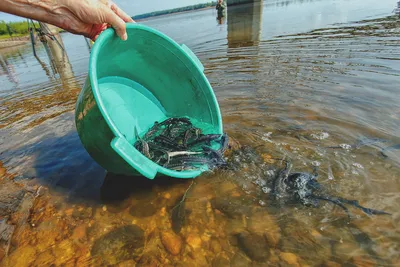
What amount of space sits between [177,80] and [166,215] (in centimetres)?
167

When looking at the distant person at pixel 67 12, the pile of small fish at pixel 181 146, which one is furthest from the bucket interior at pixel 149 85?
the distant person at pixel 67 12

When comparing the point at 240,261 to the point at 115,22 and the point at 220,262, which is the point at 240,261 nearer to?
the point at 220,262

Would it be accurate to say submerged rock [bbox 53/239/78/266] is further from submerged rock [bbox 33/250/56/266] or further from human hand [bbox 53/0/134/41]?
human hand [bbox 53/0/134/41]

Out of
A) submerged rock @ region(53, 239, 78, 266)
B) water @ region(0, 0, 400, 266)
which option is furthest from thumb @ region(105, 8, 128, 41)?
submerged rock @ region(53, 239, 78, 266)

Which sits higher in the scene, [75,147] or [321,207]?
[321,207]

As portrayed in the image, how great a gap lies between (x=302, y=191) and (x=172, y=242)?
1.09m

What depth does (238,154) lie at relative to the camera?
249cm

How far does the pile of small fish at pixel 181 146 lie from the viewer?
2229 mm

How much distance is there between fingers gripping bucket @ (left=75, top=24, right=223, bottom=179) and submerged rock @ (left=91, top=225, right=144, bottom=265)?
1.55 ft

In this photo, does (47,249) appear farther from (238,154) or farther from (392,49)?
(392,49)

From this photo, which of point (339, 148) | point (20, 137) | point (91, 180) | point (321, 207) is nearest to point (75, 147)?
point (91, 180)

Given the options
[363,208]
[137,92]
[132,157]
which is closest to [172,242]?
[132,157]

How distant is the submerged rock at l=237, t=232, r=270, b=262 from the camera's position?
59.3 inches

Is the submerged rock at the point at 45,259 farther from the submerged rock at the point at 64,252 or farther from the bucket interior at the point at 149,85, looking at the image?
the bucket interior at the point at 149,85
